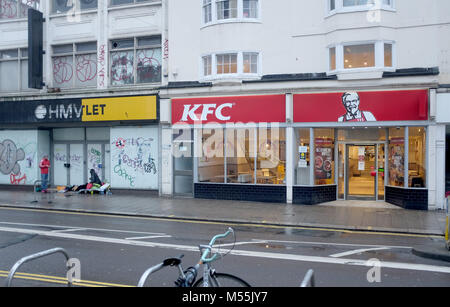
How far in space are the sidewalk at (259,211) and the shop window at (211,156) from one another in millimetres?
1128

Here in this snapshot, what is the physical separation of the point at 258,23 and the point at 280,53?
5.00 feet

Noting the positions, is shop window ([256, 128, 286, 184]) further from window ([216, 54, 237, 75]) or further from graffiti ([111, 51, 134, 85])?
graffiti ([111, 51, 134, 85])

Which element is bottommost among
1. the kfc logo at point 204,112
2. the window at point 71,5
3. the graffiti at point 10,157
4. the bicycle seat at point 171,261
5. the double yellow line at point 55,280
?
the double yellow line at point 55,280

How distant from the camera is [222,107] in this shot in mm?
18531

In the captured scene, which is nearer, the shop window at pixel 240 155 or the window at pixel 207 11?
the shop window at pixel 240 155

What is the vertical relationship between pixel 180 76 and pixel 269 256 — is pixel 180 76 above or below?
above

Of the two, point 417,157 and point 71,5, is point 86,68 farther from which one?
point 417,157

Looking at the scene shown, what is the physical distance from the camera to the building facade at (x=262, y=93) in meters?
16.2

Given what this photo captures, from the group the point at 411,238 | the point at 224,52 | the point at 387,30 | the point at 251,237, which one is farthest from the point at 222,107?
the point at 411,238

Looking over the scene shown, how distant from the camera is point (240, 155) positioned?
727 inches

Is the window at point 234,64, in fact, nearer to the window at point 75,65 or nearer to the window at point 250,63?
the window at point 250,63

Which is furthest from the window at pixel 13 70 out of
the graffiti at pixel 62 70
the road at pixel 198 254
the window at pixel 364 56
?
the window at pixel 364 56

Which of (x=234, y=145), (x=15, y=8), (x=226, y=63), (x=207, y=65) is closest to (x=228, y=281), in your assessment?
(x=234, y=145)
